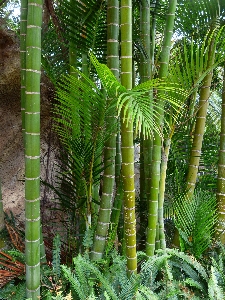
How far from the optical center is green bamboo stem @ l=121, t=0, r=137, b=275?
1400mm

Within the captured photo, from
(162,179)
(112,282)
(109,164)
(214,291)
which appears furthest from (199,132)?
(112,282)

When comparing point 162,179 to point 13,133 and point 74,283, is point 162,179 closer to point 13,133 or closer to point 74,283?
point 74,283

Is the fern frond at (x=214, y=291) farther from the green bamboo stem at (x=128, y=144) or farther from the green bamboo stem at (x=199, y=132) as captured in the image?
the green bamboo stem at (x=199, y=132)

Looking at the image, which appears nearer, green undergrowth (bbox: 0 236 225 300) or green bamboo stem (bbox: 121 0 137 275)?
green bamboo stem (bbox: 121 0 137 275)

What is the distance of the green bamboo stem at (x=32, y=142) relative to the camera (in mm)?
1348

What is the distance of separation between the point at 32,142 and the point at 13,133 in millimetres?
1768

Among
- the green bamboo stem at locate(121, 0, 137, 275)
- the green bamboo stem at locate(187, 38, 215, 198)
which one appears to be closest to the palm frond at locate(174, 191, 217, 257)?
the green bamboo stem at locate(187, 38, 215, 198)

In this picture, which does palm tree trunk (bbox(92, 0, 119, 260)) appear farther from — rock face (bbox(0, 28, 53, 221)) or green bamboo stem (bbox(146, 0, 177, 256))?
rock face (bbox(0, 28, 53, 221))

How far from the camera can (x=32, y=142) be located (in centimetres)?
141

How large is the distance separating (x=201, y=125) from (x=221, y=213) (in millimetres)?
708

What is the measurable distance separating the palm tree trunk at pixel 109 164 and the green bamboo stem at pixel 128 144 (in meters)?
0.17

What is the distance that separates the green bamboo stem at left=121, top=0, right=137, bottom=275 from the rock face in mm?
1592

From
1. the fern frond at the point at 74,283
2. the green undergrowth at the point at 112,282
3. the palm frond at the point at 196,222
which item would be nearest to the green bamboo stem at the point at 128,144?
the green undergrowth at the point at 112,282

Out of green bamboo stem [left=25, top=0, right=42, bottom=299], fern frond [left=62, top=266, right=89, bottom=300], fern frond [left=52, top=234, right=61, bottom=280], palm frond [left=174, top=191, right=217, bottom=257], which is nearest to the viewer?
green bamboo stem [left=25, top=0, right=42, bottom=299]
